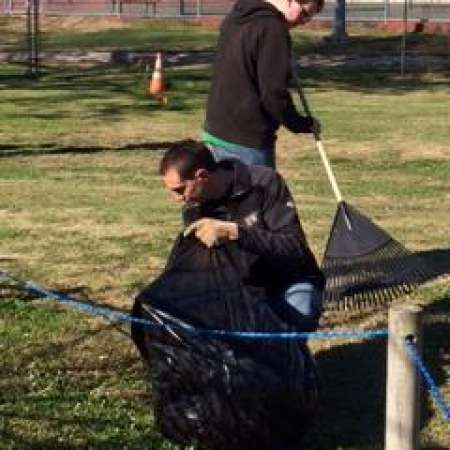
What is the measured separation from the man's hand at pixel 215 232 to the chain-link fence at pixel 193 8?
3684 centimetres

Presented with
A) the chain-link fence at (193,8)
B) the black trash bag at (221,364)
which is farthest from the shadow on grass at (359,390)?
the chain-link fence at (193,8)

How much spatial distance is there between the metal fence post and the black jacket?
111 cm

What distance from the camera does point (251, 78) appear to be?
562 centimetres

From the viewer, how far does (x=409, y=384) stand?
3482mm

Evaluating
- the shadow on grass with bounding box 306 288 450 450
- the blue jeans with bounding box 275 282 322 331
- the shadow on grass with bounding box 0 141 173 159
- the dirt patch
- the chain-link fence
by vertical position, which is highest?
the blue jeans with bounding box 275 282 322 331

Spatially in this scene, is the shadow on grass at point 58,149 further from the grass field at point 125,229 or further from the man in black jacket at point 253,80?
the man in black jacket at point 253,80

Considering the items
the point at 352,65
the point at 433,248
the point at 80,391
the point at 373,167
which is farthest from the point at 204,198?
the point at 352,65

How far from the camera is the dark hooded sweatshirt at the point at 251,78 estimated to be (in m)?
5.50

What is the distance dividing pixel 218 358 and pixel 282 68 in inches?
65.2

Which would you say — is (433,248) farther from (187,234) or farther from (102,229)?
(187,234)

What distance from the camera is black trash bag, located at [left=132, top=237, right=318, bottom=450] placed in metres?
4.36

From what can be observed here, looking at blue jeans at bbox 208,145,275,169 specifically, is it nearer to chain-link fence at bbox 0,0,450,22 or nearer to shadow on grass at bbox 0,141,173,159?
shadow on grass at bbox 0,141,173,159

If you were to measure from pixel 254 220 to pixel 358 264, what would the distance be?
5.62 ft

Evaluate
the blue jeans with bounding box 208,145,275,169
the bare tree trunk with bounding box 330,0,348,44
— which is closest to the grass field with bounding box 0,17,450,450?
the blue jeans with bounding box 208,145,275,169
